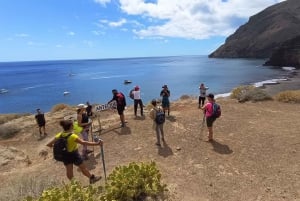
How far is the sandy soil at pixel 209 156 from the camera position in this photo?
8094 mm

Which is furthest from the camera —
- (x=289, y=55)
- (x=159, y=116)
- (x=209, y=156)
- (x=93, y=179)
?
(x=289, y=55)

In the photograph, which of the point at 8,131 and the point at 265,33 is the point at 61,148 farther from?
the point at 265,33

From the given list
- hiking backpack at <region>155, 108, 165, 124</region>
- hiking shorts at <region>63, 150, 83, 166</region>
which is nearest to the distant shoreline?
hiking backpack at <region>155, 108, 165, 124</region>

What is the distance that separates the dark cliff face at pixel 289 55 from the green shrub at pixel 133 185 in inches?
3349

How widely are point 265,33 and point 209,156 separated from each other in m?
169

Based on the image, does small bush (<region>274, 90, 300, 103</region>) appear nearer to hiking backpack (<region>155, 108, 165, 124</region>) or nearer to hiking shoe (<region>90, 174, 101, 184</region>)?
hiking backpack (<region>155, 108, 165, 124</region>)

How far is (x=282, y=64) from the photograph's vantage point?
93.1 meters

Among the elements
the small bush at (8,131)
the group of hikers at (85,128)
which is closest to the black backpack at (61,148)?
the group of hikers at (85,128)

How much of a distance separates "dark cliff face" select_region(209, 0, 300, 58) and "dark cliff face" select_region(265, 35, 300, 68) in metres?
56.8

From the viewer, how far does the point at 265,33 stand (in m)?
166

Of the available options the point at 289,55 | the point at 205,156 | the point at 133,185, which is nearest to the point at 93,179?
the point at 133,185

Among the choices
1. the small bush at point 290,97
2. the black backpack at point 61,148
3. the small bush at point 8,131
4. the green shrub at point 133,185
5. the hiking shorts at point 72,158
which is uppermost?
the black backpack at point 61,148

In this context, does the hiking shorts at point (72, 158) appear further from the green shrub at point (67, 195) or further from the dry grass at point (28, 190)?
the green shrub at point (67, 195)

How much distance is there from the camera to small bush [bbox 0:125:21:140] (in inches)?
764
